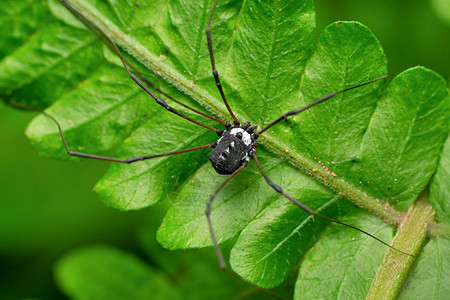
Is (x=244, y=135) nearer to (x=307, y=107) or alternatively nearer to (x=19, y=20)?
(x=307, y=107)

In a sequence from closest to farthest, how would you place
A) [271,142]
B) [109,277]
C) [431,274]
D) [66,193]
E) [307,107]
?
[431,274]
[307,107]
[271,142]
[109,277]
[66,193]

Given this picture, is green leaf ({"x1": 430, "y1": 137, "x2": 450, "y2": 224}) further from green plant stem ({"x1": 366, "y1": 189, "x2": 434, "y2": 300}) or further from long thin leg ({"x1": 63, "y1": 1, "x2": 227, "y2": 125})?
long thin leg ({"x1": 63, "y1": 1, "x2": 227, "y2": 125})

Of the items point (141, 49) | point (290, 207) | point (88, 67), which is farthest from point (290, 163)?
point (88, 67)

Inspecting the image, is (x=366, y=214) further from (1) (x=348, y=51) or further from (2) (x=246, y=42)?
(2) (x=246, y=42)

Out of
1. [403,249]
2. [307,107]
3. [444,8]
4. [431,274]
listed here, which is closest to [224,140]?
[307,107]

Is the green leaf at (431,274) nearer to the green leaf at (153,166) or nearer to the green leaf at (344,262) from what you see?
the green leaf at (344,262)

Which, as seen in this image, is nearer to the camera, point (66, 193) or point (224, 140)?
point (224, 140)
